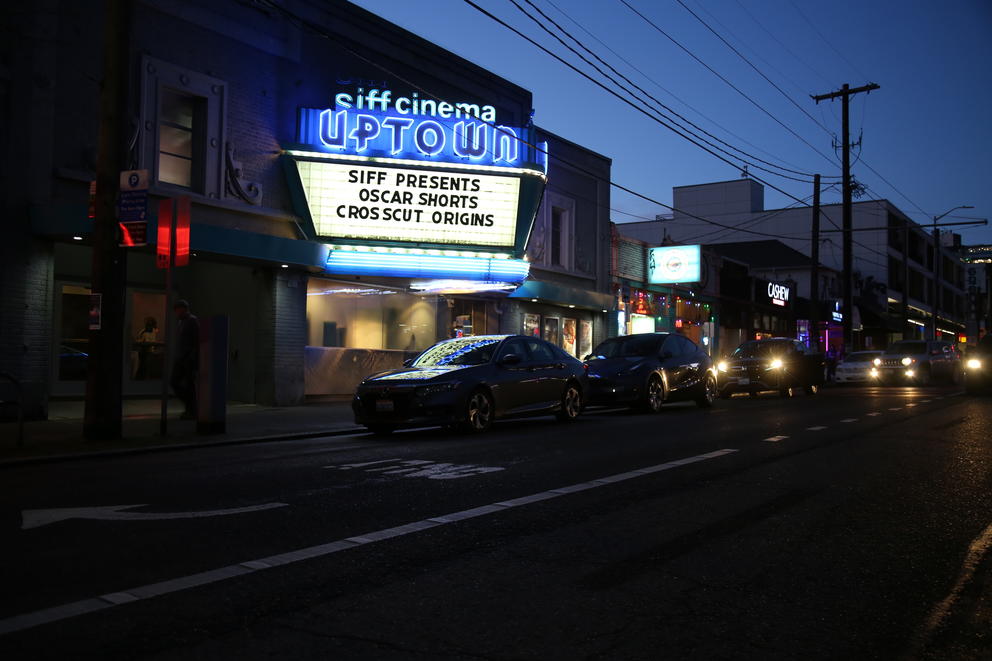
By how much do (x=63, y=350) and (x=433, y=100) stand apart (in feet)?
33.4

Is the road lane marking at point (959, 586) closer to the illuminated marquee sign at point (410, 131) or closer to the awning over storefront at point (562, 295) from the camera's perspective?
the illuminated marquee sign at point (410, 131)

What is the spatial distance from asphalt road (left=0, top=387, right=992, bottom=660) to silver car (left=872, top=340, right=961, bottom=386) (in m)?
25.4

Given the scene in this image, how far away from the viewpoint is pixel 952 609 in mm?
4348

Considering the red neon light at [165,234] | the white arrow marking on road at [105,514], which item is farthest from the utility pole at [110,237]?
the white arrow marking on road at [105,514]

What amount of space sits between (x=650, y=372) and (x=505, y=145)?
727 centimetres

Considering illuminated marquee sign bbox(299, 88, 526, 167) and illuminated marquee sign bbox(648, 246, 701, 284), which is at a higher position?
illuminated marquee sign bbox(299, 88, 526, 167)

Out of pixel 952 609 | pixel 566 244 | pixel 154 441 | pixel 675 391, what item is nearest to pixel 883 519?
pixel 952 609

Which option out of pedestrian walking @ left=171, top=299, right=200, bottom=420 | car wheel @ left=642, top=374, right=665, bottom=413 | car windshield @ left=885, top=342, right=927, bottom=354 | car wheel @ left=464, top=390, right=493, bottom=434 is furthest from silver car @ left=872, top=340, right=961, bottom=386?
pedestrian walking @ left=171, top=299, right=200, bottom=420

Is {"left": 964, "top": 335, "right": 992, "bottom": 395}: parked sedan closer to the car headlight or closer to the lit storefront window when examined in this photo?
the lit storefront window

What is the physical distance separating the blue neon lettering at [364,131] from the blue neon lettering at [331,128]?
26 cm

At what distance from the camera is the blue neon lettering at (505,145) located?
21594 millimetres

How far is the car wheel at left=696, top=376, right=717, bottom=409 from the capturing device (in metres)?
19.4

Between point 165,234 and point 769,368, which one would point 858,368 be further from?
point 165,234

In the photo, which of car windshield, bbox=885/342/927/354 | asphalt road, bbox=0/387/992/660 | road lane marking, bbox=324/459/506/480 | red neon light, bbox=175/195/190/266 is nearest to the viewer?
asphalt road, bbox=0/387/992/660
